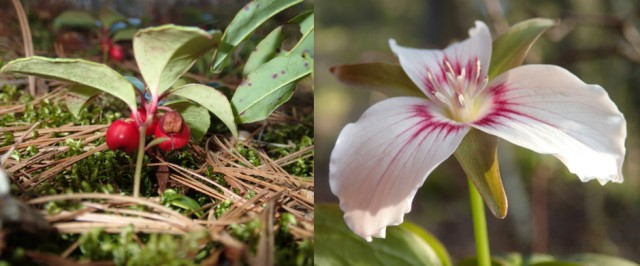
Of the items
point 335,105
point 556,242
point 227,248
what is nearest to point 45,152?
point 227,248

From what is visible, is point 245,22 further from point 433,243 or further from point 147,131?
point 433,243

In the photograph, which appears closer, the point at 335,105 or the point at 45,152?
the point at 45,152

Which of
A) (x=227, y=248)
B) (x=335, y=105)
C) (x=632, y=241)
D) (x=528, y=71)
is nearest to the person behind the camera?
(x=227, y=248)

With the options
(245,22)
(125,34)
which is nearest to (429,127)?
(245,22)

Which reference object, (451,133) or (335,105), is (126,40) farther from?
(335,105)

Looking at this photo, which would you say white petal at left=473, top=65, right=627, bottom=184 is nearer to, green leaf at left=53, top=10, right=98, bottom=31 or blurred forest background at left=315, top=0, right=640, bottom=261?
green leaf at left=53, top=10, right=98, bottom=31

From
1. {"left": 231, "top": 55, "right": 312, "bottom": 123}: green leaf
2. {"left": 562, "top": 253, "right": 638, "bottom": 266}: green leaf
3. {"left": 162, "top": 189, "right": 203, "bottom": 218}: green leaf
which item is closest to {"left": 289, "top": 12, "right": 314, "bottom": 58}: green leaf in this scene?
{"left": 231, "top": 55, "right": 312, "bottom": 123}: green leaf
